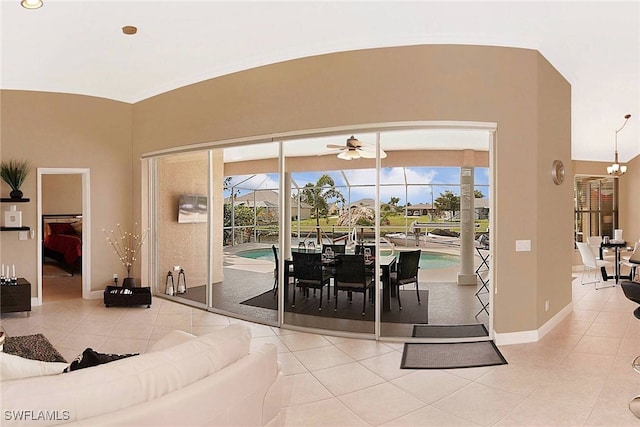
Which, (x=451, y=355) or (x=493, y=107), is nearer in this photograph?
(x=451, y=355)

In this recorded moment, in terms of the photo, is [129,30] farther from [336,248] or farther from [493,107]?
[493,107]

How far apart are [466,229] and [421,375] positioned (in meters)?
1.81

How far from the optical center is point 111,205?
6668mm

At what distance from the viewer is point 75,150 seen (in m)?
6.39

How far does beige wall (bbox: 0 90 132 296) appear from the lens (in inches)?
237

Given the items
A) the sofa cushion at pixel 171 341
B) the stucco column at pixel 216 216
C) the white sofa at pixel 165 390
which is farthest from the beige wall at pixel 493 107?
the white sofa at pixel 165 390

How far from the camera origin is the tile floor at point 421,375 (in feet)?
9.30

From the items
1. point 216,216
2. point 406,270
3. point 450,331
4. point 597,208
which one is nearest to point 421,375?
point 450,331

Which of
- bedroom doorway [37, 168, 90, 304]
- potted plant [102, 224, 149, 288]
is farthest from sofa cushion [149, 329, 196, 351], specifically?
bedroom doorway [37, 168, 90, 304]

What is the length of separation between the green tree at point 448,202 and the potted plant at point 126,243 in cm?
462

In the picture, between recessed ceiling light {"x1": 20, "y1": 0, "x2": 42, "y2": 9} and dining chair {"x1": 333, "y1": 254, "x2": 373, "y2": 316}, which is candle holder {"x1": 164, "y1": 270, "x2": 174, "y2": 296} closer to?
dining chair {"x1": 333, "y1": 254, "x2": 373, "y2": 316}

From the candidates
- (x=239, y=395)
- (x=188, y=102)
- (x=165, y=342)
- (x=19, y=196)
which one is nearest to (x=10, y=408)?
(x=239, y=395)

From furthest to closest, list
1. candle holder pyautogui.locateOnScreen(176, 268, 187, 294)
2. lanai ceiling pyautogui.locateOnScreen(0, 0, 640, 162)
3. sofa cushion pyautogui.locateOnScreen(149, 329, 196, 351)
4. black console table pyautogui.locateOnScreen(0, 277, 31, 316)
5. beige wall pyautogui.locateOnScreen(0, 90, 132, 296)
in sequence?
candle holder pyautogui.locateOnScreen(176, 268, 187, 294)
beige wall pyautogui.locateOnScreen(0, 90, 132, 296)
black console table pyautogui.locateOnScreen(0, 277, 31, 316)
lanai ceiling pyautogui.locateOnScreen(0, 0, 640, 162)
sofa cushion pyautogui.locateOnScreen(149, 329, 196, 351)

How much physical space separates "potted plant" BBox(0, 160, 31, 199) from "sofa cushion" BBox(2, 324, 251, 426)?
5.48 meters
